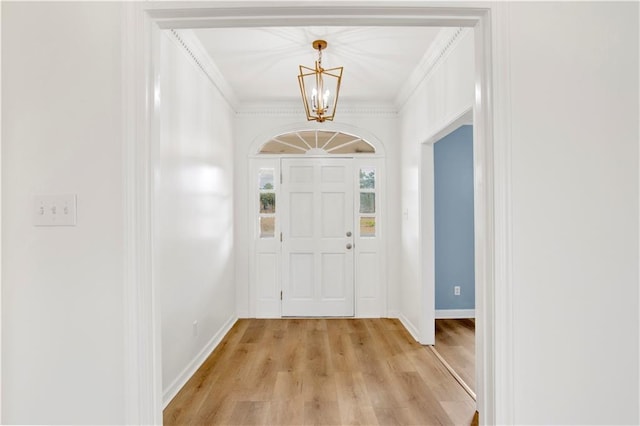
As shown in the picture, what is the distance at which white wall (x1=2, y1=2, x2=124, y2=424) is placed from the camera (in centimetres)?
126

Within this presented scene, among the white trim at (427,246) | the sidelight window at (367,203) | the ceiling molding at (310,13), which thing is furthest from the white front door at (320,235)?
the ceiling molding at (310,13)

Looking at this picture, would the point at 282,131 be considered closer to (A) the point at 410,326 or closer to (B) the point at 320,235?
(B) the point at 320,235

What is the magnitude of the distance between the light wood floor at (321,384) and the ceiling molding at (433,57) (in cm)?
252

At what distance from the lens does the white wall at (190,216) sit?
2.35 m

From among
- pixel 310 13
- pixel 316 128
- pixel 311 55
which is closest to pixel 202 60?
pixel 311 55

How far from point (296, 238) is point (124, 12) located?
129 inches

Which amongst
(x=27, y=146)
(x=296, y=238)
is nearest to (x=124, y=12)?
(x=27, y=146)

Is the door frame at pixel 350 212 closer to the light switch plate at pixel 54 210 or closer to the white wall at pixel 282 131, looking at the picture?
the white wall at pixel 282 131

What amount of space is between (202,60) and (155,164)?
2047 mm

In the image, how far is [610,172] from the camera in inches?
49.4

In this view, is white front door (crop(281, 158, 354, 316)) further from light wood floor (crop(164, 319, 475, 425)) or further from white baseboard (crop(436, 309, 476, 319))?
white baseboard (crop(436, 309, 476, 319))

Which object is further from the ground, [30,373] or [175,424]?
[30,373]

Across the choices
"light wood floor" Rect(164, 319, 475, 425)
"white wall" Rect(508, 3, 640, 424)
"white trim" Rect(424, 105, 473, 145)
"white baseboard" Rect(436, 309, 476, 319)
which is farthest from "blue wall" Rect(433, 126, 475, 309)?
"white wall" Rect(508, 3, 640, 424)

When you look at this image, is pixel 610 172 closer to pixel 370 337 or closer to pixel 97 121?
pixel 97 121
